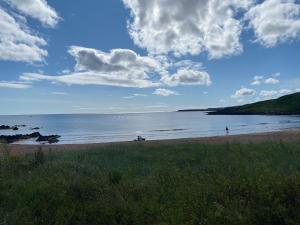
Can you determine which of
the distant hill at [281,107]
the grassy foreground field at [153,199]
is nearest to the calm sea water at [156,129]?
the grassy foreground field at [153,199]

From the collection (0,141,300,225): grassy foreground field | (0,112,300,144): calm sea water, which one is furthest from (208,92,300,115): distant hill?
(0,141,300,225): grassy foreground field

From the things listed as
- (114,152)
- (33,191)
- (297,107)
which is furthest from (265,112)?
(33,191)

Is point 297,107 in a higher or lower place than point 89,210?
higher

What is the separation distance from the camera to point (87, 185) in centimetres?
773

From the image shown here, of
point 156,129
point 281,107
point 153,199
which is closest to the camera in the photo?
point 153,199

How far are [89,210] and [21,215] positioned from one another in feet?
4.50

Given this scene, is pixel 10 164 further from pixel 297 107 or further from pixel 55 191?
pixel 297 107

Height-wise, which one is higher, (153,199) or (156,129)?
(156,129)

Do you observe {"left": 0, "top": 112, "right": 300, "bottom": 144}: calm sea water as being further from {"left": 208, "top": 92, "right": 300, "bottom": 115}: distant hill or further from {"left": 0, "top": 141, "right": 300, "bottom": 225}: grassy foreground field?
{"left": 208, "top": 92, "right": 300, "bottom": 115}: distant hill

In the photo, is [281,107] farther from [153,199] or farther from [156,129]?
[153,199]

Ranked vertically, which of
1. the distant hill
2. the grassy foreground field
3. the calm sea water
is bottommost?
the grassy foreground field

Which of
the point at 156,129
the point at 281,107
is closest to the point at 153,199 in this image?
the point at 156,129

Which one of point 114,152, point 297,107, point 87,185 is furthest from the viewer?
point 297,107

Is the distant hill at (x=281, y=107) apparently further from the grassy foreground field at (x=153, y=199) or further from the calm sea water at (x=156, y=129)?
the grassy foreground field at (x=153, y=199)
